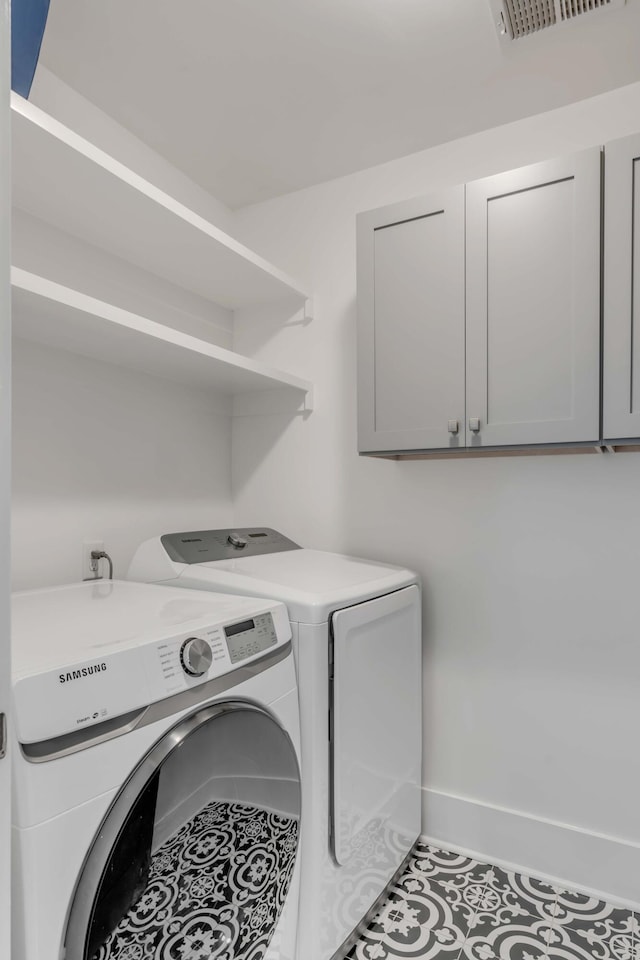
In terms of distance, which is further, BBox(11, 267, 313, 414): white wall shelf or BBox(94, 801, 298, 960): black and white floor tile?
BBox(11, 267, 313, 414): white wall shelf

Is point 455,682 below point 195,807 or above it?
below

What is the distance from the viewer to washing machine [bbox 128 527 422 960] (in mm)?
1385

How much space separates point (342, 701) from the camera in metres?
1.46

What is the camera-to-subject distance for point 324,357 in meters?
2.32

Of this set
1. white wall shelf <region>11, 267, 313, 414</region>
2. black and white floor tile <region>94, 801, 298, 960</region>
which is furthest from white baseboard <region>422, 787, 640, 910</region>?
white wall shelf <region>11, 267, 313, 414</region>

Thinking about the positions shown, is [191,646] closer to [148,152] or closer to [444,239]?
[444,239]

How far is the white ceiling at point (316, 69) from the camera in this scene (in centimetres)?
152

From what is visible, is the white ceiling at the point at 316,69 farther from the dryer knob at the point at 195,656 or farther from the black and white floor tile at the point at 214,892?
the black and white floor tile at the point at 214,892

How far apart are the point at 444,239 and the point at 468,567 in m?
1.09

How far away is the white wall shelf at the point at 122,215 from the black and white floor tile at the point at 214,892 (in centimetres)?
146

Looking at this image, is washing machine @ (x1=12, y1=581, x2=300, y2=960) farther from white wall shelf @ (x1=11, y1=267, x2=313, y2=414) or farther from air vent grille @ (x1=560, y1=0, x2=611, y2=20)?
air vent grille @ (x1=560, y1=0, x2=611, y2=20)

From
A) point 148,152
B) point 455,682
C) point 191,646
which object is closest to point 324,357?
point 148,152

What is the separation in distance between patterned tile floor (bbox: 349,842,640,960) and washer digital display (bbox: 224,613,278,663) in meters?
0.96

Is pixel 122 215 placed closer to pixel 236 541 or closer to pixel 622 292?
pixel 236 541
